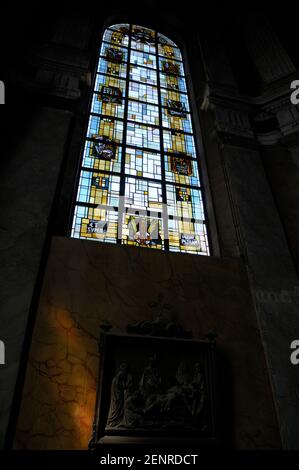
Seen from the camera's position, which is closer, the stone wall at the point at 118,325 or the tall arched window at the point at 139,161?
the stone wall at the point at 118,325

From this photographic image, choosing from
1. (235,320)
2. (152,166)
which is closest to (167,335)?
(235,320)

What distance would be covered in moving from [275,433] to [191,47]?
9.93m

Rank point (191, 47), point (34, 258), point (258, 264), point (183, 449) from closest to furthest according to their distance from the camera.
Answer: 1. point (183, 449)
2. point (34, 258)
3. point (258, 264)
4. point (191, 47)

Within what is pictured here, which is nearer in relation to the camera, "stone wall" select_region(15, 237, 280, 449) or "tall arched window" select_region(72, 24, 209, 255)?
"stone wall" select_region(15, 237, 280, 449)

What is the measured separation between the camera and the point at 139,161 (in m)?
6.98

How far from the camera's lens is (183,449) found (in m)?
3.85

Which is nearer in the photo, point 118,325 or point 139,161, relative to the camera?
point 118,325

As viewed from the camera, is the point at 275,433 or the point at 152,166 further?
the point at 152,166

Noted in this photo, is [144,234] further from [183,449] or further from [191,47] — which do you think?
[191,47]

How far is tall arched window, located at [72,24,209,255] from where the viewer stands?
600 cm

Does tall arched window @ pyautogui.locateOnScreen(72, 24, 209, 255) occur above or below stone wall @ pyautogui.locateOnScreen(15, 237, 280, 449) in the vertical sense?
above

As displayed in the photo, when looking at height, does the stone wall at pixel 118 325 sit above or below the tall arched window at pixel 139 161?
below

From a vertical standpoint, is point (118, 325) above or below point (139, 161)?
below

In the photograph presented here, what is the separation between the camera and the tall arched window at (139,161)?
6.00 m
